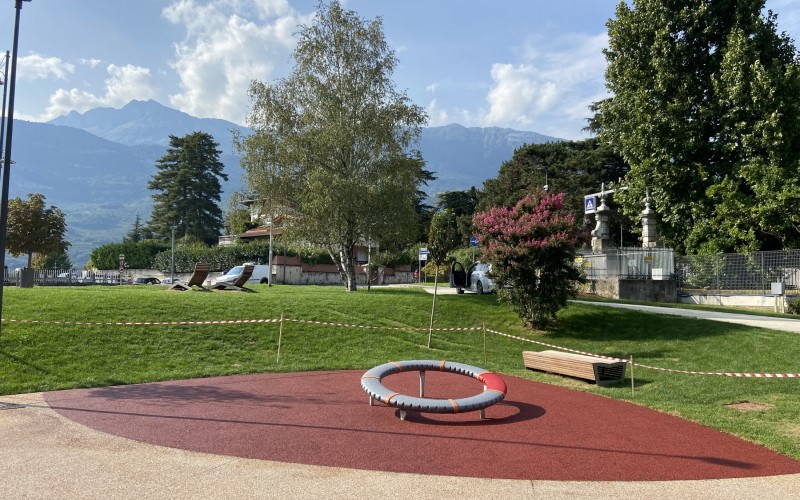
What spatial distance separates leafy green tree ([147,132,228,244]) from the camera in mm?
84938

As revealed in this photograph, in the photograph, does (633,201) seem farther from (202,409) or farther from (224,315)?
(202,409)

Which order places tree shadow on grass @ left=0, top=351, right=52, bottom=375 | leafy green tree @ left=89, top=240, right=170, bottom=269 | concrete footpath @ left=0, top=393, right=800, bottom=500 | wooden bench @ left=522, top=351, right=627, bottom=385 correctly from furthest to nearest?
leafy green tree @ left=89, top=240, right=170, bottom=269 < wooden bench @ left=522, top=351, right=627, bottom=385 < tree shadow on grass @ left=0, top=351, right=52, bottom=375 < concrete footpath @ left=0, top=393, right=800, bottom=500

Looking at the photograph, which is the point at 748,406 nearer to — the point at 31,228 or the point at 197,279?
the point at 197,279

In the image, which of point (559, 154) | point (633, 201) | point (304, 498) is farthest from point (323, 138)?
point (559, 154)

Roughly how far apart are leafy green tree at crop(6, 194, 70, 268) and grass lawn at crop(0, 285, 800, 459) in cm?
3505

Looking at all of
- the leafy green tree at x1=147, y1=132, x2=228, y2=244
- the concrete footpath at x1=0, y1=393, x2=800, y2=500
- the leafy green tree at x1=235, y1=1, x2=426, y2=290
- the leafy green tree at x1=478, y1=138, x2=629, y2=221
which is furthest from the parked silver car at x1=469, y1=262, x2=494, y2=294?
the leafy green tree at x1=147, y1=132, x2=228, y2=244

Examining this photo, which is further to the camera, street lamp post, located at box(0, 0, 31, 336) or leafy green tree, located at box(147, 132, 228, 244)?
leafy green tree, located at box(147, 132, 228, 244)

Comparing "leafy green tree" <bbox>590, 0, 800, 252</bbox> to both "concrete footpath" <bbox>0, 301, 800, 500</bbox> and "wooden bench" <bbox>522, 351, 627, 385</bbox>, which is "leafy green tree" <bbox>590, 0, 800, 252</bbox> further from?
"concrete footpath" <bbox>0, 301, 800, 500</bbox>

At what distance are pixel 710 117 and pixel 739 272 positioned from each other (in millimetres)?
9179

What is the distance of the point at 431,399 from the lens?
26.0ft

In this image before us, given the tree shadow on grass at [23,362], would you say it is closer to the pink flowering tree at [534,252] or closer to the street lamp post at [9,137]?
A: the street lamp post at [9,137]

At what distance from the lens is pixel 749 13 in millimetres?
31781

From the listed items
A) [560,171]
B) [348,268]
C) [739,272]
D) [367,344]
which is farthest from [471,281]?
[560,171]

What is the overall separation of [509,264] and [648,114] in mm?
20501
